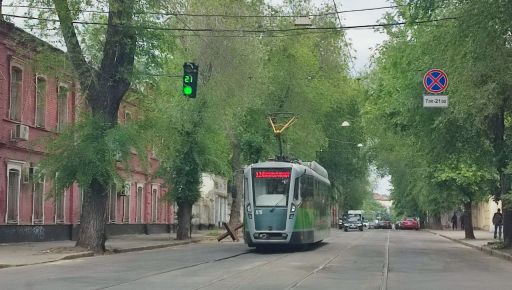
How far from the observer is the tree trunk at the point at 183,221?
37.0 meters

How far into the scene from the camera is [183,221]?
37406mm

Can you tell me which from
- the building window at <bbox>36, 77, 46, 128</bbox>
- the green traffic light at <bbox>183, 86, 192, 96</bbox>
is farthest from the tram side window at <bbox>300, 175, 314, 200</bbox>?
the building window at <bbox>36, 77, 46, 128</bbox>

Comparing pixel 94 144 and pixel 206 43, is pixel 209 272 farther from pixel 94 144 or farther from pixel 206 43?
→ pixel 206 43

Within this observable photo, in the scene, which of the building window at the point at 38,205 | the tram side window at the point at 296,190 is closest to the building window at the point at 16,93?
the building window at the point at 38,205

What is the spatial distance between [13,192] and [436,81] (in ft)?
58.9

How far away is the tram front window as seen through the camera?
24812 millimetres

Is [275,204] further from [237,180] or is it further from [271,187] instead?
[237,180]

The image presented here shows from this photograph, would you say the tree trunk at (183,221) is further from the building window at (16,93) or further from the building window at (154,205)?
the building window at (16,93)

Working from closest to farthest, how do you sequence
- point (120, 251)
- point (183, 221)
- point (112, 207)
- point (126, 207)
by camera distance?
point (120, 251) < point (183, 221) < point (112, 207) < point (126, 207)

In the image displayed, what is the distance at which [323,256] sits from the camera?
934 inches

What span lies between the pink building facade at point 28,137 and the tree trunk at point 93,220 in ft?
3.13

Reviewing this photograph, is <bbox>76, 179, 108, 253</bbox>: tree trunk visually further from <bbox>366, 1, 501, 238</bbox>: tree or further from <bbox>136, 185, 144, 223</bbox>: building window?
<bbox>136, 185, 144, 223</bbox>: building window

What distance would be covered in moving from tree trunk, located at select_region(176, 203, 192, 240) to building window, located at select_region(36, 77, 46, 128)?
8.55 meters

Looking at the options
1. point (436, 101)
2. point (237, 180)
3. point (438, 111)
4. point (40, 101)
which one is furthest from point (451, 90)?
point (237, 180)
